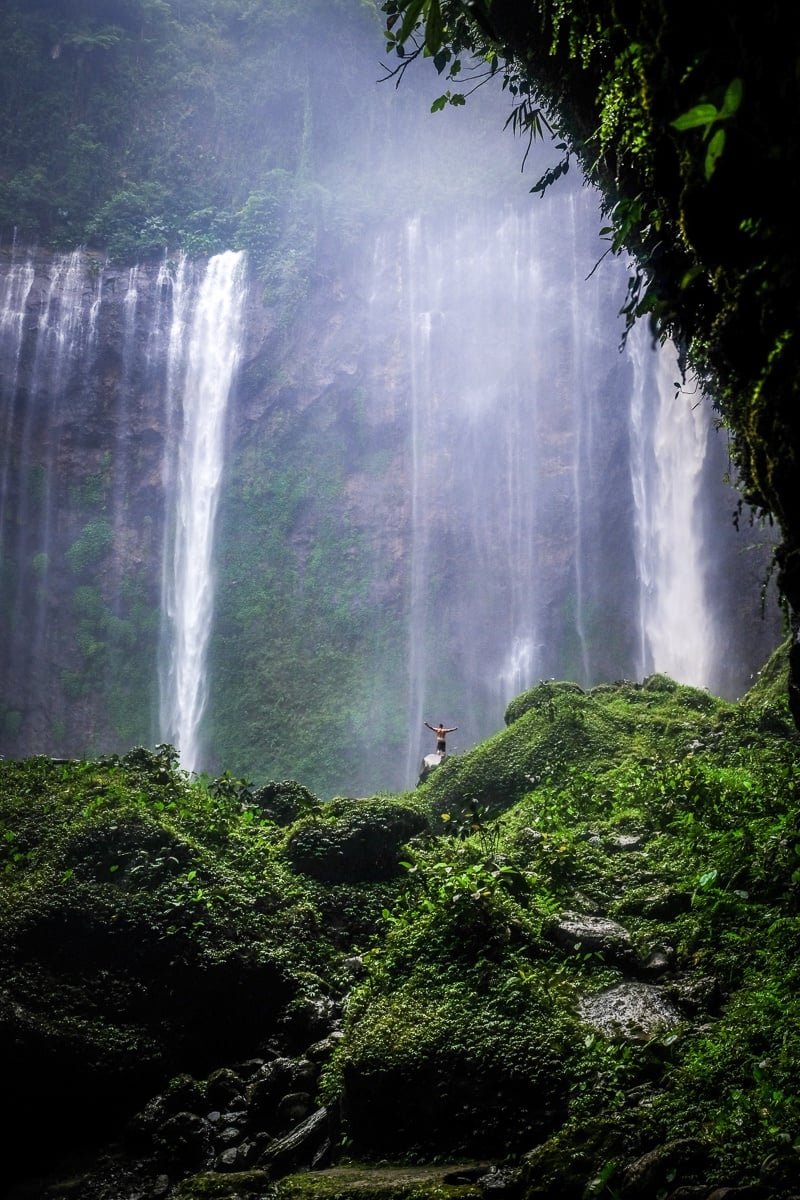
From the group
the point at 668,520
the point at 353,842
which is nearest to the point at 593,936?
the point at 353,842

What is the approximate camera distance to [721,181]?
7.39 ft

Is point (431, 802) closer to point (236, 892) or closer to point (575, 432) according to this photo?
point (236, 892)

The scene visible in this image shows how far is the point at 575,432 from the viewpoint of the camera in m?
27.0

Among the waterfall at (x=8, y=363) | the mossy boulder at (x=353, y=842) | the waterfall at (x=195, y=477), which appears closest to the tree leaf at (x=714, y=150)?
the mossy boulder at (x=353, y=842)

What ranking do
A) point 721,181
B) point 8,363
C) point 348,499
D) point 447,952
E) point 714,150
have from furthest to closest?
point 348,499 < point 8,363 < point 447,952 < point 721,181 < point 714,150

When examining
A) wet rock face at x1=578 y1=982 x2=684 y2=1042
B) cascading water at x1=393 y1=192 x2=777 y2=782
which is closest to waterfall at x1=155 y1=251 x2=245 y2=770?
cascading water at x1=393 y1=192 x2=777 y2=782

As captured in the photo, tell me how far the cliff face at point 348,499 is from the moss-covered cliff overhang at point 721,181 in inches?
870

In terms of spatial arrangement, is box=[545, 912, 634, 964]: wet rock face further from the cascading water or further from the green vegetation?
the green vegetation

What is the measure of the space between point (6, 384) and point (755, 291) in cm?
2895

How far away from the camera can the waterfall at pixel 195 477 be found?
26.2 metres

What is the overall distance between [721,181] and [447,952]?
387 cm

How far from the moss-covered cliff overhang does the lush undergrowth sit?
1542 millimetres

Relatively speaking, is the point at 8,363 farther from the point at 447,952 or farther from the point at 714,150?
the point at 714,150

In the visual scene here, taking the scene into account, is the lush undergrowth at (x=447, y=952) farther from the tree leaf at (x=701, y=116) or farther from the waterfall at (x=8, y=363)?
the waterfall at (x=8, y=363)
